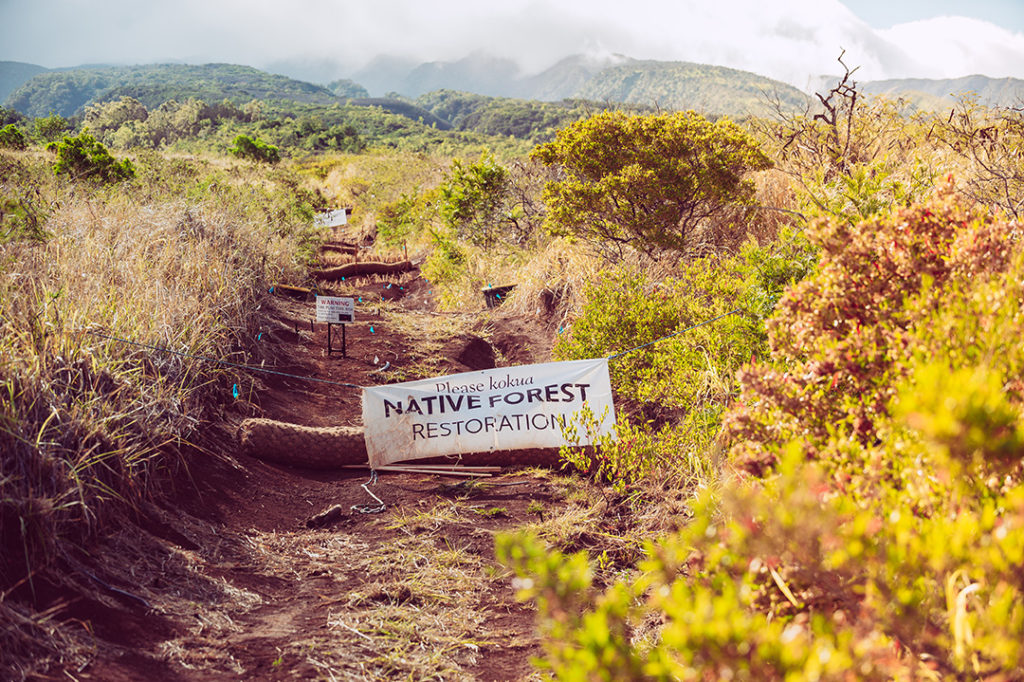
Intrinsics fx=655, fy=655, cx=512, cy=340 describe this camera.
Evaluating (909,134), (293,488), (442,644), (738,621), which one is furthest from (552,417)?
(909,134)

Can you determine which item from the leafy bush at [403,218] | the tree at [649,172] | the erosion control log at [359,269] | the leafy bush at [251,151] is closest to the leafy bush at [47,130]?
the leafy bush at [251,151]

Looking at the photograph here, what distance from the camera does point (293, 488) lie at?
17.1ft

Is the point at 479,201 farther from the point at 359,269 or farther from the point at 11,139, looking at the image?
the point at 11,139

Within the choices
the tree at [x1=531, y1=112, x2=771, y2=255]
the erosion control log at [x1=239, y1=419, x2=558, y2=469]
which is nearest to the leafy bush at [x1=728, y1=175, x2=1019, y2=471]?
the erosion control log at [x1=239, y1=419, x2=558, y2=469]

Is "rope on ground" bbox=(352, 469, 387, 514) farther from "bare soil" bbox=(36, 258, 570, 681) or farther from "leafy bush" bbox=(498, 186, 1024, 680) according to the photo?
"leafy bush" bbox=(498, 186, 1024, 680)

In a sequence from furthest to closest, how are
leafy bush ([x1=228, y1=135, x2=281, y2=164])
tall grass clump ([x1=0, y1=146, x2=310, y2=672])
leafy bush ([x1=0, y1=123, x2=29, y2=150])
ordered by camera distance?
leafy bush ([x1=228, y1=135, x2=281, y2=164])
leafy bush ([x1=0, y1=123, x2=29, y2=150])
tall grass clump ([x1=0, y1=146, x2=310, y2=672])

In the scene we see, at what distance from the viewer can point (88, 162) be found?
14.6 meters

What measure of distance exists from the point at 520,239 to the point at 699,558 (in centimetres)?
1179

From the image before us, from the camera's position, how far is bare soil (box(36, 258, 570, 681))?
2.86 metres

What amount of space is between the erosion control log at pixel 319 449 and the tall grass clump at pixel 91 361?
1.46 feet

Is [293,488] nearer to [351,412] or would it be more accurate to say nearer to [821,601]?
[351,412]

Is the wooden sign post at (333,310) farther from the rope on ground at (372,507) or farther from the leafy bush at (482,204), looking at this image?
the leafy bush at (482,204)

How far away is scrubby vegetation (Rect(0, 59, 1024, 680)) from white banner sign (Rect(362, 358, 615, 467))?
512mm

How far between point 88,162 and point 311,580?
47.9ft
